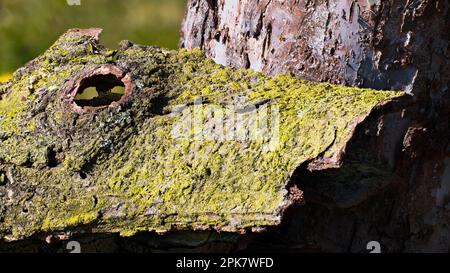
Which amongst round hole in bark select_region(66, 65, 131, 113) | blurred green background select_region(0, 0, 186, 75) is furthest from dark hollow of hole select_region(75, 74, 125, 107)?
blurred green background select_region(0, 0, 186, 75)

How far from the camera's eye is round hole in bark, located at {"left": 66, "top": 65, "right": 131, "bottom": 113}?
80.7 inches

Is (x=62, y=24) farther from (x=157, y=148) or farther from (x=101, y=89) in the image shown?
(x=157, y=148)

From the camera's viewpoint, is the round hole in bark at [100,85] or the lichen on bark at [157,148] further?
the round hole in bark at [100,85]

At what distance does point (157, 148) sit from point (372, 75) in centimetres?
51

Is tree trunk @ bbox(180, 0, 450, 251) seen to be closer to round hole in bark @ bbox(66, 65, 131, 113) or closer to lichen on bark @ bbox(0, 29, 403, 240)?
lichen on bark @ bbox(0, 29, 403, 240)

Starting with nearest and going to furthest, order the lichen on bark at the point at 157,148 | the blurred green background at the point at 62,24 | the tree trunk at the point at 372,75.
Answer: the lichen on bark at the point at 157,148 < the tree trunk at the point at 372,75 < the blurred green background at the point at 62,24

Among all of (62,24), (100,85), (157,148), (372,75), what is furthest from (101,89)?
(62,24)

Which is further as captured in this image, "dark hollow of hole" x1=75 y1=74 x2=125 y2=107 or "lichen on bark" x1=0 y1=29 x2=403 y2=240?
"dark hollow of hole" x1=75 y1=74 x2=125 y2=107

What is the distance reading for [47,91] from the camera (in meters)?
2.12

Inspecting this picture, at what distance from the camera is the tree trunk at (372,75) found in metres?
2.02

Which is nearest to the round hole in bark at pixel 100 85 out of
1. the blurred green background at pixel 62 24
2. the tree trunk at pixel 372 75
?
the tree trunk at pixel 372 75

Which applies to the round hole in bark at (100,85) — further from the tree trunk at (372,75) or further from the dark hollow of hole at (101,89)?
the tree trunk at (372,75)

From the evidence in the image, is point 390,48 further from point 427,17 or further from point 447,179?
point 447,179

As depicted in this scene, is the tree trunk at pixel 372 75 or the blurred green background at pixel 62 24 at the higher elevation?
the blurred green background at pixel 62 24
